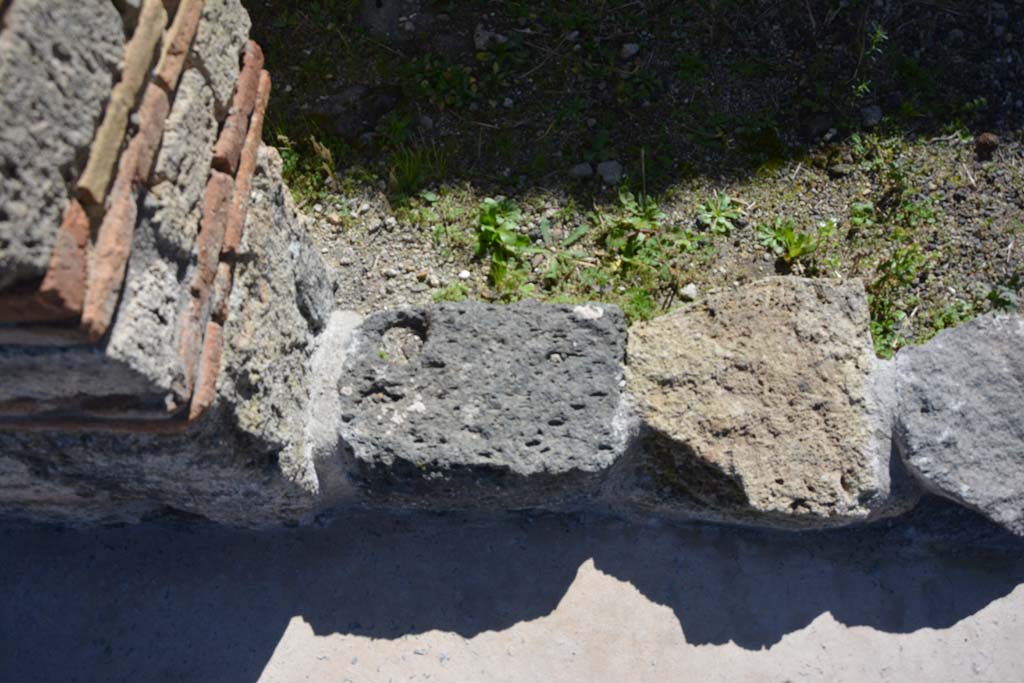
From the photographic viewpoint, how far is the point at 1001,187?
352cm

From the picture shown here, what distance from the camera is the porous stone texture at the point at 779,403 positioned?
2.62m

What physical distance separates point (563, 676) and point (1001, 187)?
7.95ft

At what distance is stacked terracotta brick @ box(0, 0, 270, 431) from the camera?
1.60m

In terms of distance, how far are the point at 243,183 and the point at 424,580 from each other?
4.68 ft

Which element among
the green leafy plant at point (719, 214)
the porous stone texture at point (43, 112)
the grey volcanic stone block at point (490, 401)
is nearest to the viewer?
the porous stone texture at point (43, 112)

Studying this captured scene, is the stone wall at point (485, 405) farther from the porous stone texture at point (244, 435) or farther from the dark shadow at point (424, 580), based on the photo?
the dark shadow at point (424, 580)

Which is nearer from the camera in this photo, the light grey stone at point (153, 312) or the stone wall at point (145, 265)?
the stone wall at point (145, 265)

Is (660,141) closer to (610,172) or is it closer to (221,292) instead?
(610,172)

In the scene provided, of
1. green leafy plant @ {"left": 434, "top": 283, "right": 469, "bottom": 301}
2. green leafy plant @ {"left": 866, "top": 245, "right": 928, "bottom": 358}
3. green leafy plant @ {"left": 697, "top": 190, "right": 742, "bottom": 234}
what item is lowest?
green leafy plant @ {"left": 434, "top": 283, "right": 469, "bottom": 301}

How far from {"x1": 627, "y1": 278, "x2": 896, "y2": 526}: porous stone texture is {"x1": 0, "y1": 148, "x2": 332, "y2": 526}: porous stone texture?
0.96m

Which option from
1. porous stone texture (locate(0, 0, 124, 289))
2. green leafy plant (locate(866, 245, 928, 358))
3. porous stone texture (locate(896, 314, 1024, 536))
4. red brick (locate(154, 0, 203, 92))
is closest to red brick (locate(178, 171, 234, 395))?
red brick (locate(154, 0, 203, 92))

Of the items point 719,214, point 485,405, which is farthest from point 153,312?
point 719,214

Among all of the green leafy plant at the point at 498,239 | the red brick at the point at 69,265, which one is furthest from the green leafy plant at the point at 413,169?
the red brick at the point at 69,265

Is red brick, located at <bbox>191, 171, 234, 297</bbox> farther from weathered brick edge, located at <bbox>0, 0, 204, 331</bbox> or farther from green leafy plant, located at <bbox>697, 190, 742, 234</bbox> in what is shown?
green leafy plant, located at <bbox>697, 190, 742, 234</bbox>
